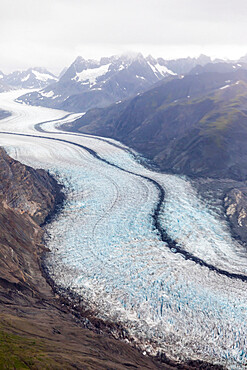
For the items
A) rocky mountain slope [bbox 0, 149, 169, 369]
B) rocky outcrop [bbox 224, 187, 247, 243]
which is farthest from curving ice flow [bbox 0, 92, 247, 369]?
rocky mountain slope [bbox 0, 149, 169, 369]

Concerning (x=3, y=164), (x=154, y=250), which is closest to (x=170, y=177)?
(x=154, y=250)

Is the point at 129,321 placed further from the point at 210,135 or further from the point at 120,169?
the point at 210,135

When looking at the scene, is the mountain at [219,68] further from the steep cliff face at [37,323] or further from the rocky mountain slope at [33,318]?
the steep cliff face at [37,323]

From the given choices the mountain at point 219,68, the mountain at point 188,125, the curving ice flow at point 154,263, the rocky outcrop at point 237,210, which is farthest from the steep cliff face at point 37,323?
the mountain at point 219,68

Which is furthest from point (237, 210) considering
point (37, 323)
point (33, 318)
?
point (37, 323)

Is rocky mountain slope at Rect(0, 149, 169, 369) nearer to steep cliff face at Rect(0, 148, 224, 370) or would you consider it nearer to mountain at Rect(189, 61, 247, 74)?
steep cliff face at Rect(0, 148, 224, 370)

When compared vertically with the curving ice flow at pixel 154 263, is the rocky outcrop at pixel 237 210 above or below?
below

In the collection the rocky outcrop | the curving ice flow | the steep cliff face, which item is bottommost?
the rocky outcrop

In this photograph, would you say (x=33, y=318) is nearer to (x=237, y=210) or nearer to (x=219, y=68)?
(x=237, y=210)
